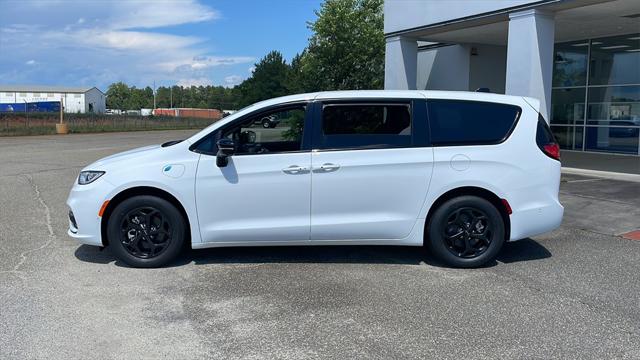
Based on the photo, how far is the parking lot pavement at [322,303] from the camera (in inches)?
152

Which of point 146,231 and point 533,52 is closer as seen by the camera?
point 146,231

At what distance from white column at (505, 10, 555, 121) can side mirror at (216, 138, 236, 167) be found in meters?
9.10

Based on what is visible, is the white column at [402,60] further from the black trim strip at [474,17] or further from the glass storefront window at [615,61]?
the glass storefront window at [615,61]

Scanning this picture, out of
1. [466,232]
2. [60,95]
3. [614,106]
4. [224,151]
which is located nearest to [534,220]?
[466,232]

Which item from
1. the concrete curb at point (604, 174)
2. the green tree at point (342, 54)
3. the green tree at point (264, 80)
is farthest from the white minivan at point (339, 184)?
the green tree at point (264, 80)

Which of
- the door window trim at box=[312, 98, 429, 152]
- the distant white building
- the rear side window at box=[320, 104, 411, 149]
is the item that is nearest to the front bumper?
the door window trim at box=[312, 98, 429, 152]

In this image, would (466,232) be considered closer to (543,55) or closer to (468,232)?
(468,232)

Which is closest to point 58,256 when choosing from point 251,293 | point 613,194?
point 251,293

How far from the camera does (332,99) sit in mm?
5680

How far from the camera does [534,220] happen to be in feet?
18.7

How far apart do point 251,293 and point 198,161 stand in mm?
1455

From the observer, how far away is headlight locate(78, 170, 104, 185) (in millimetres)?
5582

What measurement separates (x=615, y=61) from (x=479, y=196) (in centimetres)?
1437

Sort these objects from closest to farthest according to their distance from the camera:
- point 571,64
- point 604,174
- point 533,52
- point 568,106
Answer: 1. point 533,52
2. point 604,174
3. point 571,64
4. point 568,106
